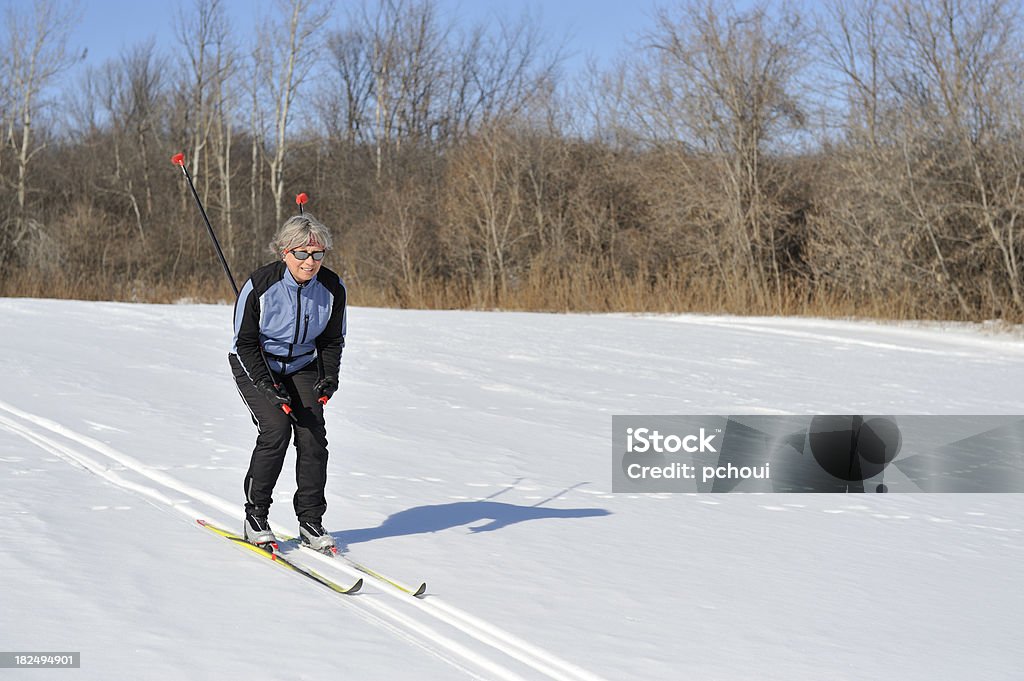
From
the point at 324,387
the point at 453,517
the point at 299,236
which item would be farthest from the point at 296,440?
the point at 453,517

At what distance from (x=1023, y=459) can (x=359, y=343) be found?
9.74m

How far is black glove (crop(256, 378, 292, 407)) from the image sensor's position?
4863mm

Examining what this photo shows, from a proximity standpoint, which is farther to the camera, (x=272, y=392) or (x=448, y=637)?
(x=272, y=392)

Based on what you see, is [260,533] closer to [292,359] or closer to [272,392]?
[272,392]

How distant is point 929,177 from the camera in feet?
→ 69.4

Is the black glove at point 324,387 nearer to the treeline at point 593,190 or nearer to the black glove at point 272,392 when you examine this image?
the black glove at point 272,392

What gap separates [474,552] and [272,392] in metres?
1.31

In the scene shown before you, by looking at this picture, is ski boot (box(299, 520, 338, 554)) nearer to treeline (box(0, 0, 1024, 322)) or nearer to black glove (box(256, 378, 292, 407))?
black glove (box(256, 378, 292, 407))

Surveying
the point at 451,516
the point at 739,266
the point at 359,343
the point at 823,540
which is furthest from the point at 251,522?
the point at 739,266

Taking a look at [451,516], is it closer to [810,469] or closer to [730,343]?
[810,469]

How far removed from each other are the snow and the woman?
339mm

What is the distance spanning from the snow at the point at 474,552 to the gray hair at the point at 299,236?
1424 mm

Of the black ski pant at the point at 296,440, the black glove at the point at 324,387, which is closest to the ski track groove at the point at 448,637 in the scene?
the black ski pant at the point at 296,440

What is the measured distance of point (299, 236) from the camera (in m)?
4.83
